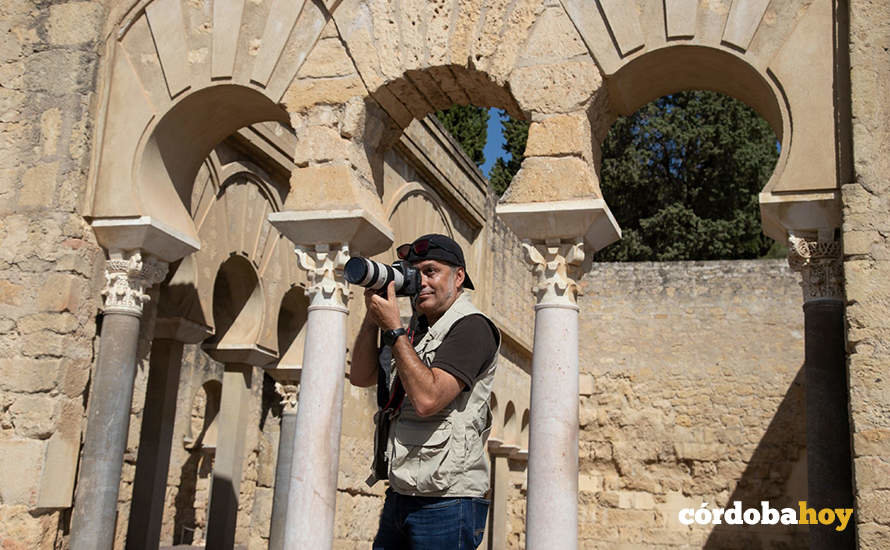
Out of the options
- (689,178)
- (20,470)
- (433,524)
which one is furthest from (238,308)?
(689,178)

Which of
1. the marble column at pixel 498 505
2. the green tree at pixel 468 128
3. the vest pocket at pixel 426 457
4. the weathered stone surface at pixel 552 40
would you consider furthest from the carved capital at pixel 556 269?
the green tree at pixel 468 128

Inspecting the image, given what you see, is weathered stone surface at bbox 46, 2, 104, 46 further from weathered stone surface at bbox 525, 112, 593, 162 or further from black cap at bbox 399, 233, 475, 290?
black cap at bbox 399, 233, 475, 290

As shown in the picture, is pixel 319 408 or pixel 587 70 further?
pixel 587 70

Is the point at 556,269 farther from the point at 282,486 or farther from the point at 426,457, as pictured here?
the point at 282,486

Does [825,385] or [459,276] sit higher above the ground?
[459,276]

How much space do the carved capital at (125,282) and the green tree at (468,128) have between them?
17355 millimetres

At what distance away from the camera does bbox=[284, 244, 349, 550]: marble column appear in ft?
17.9

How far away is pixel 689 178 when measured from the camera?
79.4 ft

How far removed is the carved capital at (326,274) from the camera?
594cm

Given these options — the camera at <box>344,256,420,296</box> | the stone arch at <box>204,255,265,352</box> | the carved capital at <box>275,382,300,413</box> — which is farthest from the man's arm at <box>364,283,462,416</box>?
the carved capital at <box>275,382,300,413</box>

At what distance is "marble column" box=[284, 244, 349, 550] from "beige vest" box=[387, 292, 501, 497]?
8.17 ft

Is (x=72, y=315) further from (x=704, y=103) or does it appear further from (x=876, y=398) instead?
(x=704, y=103)

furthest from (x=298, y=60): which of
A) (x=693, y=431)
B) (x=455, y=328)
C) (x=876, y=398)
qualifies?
(x=693, y=431)

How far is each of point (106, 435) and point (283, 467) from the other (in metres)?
4.18
